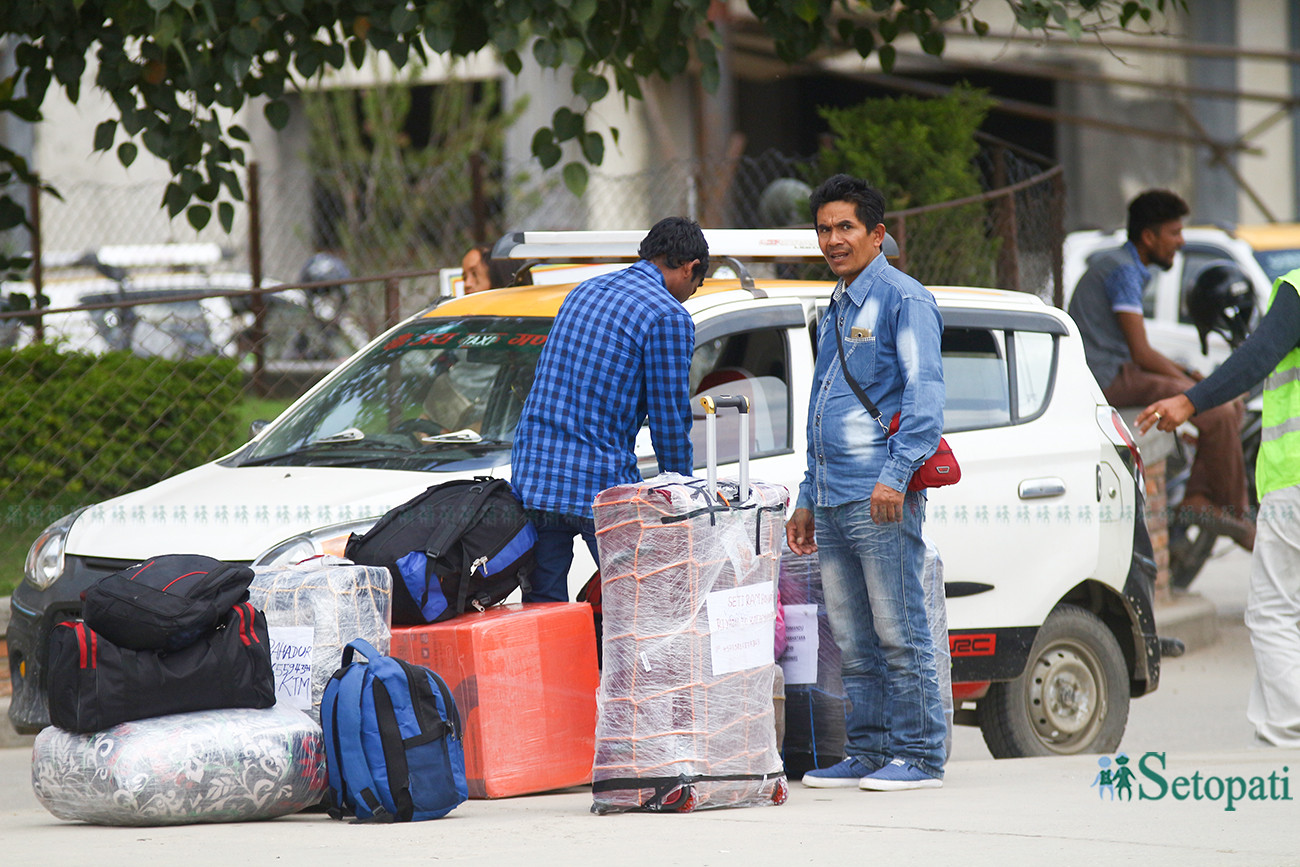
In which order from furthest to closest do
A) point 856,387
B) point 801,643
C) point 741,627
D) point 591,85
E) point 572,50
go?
point 591,85, point 572,50, point 801,643, point 856,387, point 741,627

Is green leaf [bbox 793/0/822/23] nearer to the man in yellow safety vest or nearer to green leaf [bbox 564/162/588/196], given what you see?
green leaf [bbox 564/162/588/196]

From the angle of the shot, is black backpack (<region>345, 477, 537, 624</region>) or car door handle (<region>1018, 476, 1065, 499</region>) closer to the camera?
black backpack (<region>345, 477, 537, 624</region>)

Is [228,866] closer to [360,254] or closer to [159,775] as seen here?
[159,775]

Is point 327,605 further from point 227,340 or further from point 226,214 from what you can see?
point 227,340

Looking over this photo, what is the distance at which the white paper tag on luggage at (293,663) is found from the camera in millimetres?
4758

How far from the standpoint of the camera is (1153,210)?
8156mm

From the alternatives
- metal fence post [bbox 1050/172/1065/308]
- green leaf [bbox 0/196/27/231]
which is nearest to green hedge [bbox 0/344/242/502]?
green leaf [bbox 0/196/27/231]

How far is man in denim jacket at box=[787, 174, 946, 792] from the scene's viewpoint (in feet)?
15.9

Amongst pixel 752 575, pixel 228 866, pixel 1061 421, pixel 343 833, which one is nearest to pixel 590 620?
pixel 752 575

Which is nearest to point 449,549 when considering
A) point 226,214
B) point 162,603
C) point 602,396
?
point 602,396

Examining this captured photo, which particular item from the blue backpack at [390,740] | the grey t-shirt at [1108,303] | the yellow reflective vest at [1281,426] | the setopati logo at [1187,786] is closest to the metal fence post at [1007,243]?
the grey t-shirt at [1108,303]

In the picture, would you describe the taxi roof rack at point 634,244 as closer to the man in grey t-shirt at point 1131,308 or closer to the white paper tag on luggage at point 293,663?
the white paper tag on luggage at point 293,663

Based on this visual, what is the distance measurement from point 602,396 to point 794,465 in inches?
40.1

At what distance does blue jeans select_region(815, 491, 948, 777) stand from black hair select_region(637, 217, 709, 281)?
0.90 metres
